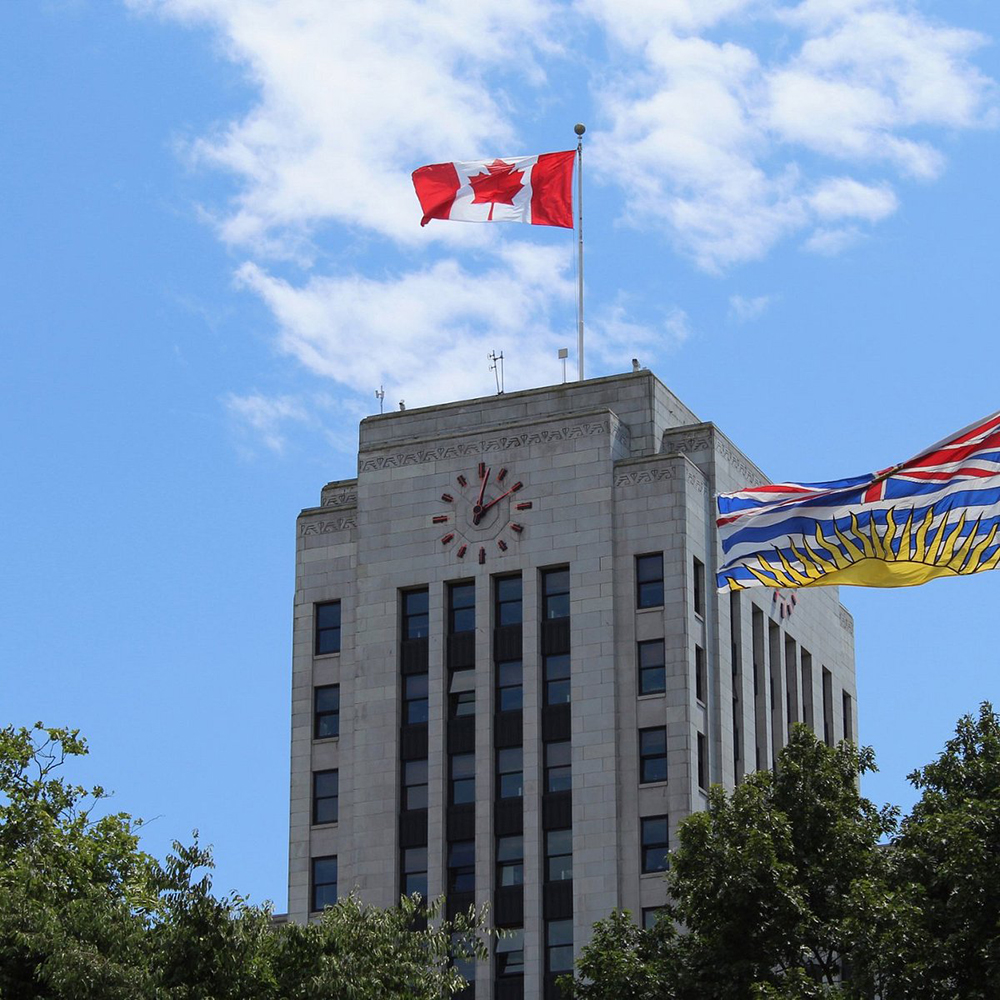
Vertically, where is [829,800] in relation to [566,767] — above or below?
below

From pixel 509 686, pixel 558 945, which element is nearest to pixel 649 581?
pixel 509 686

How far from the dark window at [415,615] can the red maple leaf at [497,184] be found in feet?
46.5

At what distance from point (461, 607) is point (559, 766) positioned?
7234 millimetres

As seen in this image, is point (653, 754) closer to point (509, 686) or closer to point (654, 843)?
point (654, 843)

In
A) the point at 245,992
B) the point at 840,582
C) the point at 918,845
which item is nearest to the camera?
the point at 245,992

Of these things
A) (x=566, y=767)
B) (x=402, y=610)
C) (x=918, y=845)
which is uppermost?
(x=402, y=610)

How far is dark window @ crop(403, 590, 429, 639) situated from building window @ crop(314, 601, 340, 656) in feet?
11.1

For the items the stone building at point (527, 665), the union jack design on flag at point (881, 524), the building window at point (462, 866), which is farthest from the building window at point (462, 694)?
the union jack design on flag at point (881, 524)

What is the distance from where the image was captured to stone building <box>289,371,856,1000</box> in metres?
79.7

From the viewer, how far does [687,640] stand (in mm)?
80812

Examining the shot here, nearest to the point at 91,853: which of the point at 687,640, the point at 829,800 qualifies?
the point at 829,800

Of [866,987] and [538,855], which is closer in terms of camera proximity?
[866,987]

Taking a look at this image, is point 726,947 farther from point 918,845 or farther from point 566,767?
point 566,767

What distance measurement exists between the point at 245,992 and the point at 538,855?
1287 inches
